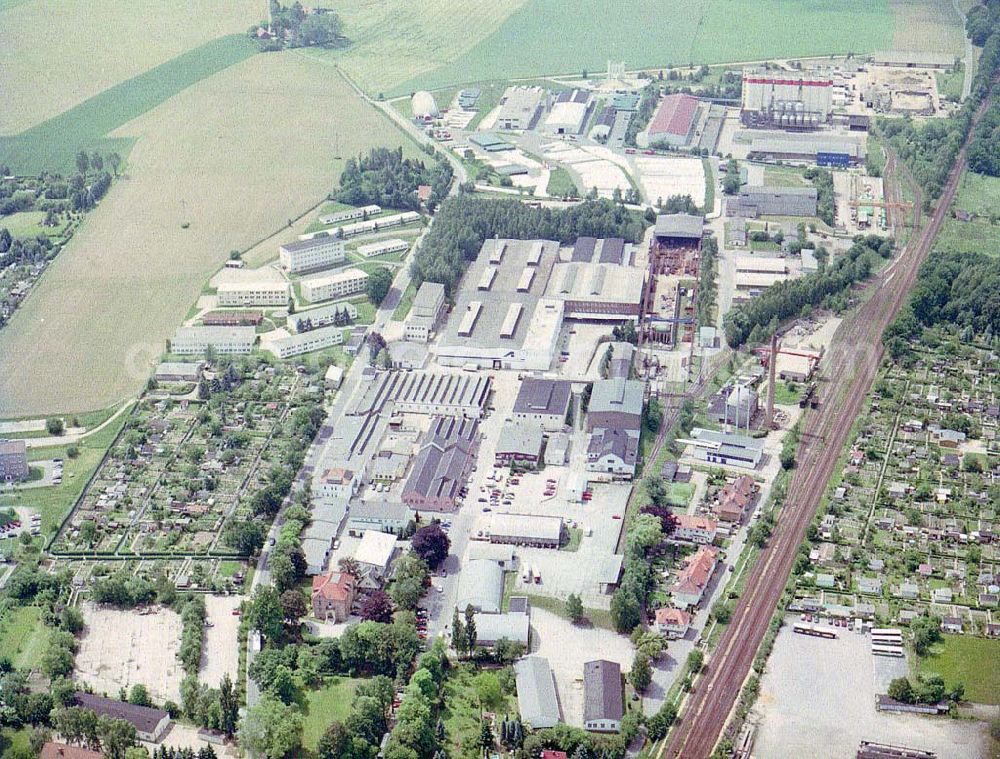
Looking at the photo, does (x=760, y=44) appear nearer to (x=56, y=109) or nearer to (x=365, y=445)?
(x=56, y=109)

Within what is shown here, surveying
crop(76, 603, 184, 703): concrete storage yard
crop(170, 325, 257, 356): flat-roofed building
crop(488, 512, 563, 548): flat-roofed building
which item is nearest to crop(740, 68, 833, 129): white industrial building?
crop(170, 325, 257, 356): flat-roofed building

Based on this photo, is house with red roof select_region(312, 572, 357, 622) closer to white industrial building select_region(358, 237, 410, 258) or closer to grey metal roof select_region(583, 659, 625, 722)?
grey metal roof select_region(583, 659, 625, 722)

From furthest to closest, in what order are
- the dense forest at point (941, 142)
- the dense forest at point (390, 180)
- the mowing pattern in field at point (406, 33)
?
the mowing pattern in field at point (406, 33), the dense forest at point (941, 142), the dense forest at point (390, 180)

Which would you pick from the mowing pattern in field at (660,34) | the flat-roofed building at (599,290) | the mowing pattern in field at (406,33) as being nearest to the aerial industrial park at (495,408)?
the flat-roofed building at (599,290)

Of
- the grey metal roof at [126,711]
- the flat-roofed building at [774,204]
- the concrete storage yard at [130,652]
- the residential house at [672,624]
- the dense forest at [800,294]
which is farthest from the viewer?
the flat-roofed building at [774,204]

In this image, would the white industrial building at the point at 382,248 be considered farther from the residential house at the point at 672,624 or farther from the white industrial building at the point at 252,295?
the residential house at the point at 672,624

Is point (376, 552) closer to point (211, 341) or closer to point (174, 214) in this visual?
point (211, 341)
